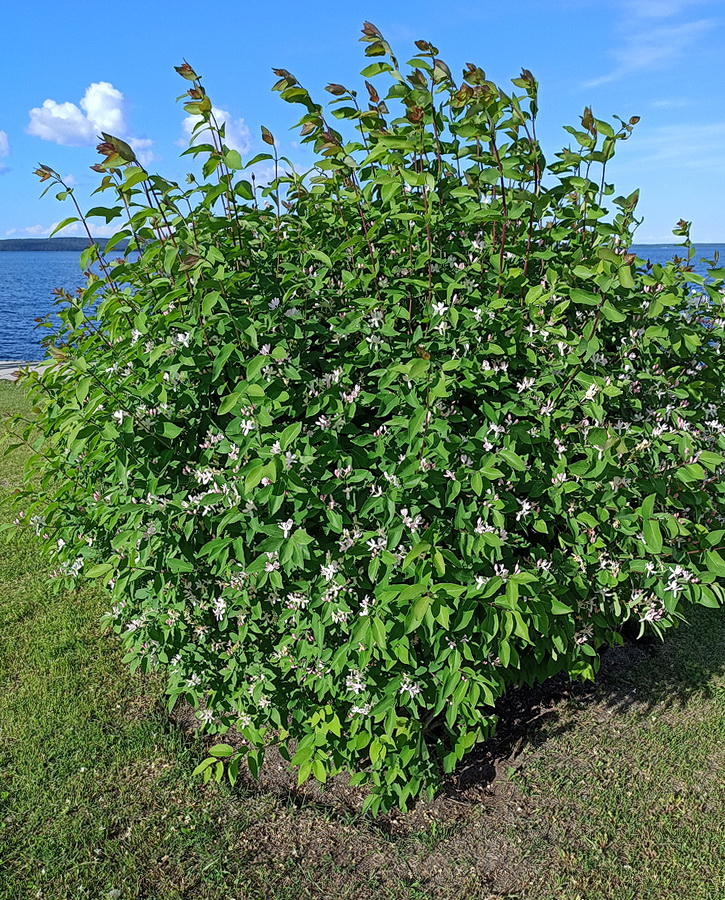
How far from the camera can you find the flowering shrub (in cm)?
243

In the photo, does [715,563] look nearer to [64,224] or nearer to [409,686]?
[409,686]

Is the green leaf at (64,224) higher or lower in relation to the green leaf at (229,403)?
higher

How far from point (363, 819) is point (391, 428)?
179 cm

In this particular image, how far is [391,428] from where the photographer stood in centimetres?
257

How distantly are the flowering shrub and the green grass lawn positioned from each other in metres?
0.27

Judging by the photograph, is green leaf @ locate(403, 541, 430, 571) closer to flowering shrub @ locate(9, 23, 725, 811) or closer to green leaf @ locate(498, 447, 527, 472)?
flowering shrub @ locate(9, 23, 725, 811)

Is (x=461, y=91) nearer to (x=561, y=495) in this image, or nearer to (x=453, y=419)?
(x=453, y=419)

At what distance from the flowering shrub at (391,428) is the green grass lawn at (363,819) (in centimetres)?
27

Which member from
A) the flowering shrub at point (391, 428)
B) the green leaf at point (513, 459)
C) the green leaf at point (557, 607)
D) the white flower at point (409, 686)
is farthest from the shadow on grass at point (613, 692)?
the green leaf at point (513, 459)

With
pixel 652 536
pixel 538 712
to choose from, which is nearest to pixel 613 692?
pixel 538 712

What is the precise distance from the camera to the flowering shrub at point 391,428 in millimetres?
2428

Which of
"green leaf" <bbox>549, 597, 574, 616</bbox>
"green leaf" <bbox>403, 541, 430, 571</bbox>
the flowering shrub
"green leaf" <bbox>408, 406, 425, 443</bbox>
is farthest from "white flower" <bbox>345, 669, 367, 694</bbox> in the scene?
"green leaf" <bbox>408, 406, 425, 443</bbox>

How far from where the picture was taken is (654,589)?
9.46 ft

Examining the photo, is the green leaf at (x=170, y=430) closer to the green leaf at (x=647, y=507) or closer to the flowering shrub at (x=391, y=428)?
the flowering shrub at (x=391, y=428)
